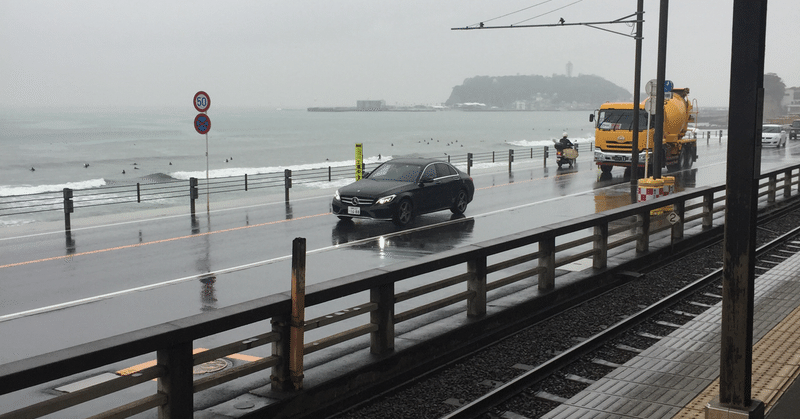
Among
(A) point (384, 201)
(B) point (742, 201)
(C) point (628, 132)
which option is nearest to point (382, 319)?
(B) point (742, 201)

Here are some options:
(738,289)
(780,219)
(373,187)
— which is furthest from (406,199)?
(738,289)

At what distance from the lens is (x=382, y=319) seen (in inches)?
305

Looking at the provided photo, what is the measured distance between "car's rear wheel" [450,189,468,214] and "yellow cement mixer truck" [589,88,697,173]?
1334cm

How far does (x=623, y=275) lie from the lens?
41.7ft

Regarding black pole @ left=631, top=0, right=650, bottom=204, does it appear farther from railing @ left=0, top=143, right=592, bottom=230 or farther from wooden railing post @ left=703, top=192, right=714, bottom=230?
railing @ left=0, top=143, right=592, bottom=230

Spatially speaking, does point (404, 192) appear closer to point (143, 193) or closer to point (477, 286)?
point (477, 286)

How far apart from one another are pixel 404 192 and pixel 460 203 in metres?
2.63

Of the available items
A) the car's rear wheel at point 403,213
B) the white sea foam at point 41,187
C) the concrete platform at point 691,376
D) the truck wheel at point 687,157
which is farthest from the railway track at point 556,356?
the white sea foam at point 41,187

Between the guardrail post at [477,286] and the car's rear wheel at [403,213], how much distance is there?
10.0 m

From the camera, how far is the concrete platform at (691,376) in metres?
6.80

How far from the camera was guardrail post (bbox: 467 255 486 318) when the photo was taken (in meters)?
9.17

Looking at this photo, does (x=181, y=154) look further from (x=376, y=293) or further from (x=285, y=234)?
(x=376, y=293)

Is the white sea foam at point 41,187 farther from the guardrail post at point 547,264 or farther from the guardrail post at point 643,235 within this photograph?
the guardrail post at point 547,264

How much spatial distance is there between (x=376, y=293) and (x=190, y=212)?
1660 centimetres
